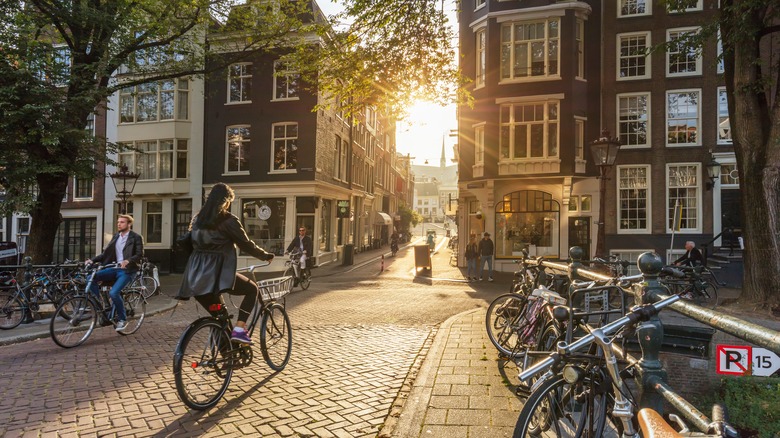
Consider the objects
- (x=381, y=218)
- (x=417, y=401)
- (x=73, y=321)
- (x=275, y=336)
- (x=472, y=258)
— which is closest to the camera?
(x=417, y=401)

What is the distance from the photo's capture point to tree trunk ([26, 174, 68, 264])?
11500 millimetres

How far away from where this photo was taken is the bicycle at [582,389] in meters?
2.26

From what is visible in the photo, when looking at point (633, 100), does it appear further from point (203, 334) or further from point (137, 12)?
point (203, 334)

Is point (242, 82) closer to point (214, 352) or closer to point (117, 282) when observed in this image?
point (117, 282)

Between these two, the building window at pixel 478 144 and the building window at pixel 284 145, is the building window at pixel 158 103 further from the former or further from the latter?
the building window at pixel 478 144

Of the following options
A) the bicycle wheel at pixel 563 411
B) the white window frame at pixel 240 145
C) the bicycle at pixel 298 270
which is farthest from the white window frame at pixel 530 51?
the bicycle wheel at pixel 563 411

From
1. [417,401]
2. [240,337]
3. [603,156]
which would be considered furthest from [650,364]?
[603,156]

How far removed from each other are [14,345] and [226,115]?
18390 mm

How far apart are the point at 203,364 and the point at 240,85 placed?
21985 mm

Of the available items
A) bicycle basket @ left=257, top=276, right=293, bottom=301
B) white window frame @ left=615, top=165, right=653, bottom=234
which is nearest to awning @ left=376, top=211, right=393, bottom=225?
white window frame @ left=615, top=165, right=653, bottom=234

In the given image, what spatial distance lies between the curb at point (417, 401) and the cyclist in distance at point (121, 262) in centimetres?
509

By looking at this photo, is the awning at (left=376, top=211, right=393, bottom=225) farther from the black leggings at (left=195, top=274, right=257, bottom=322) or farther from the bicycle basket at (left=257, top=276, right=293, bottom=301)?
the black leggings at (left=195, top=274, right=257, bottom=322)

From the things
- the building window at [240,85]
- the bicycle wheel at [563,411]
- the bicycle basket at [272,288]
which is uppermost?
the building window at [240,85]

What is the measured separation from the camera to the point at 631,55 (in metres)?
20.8
